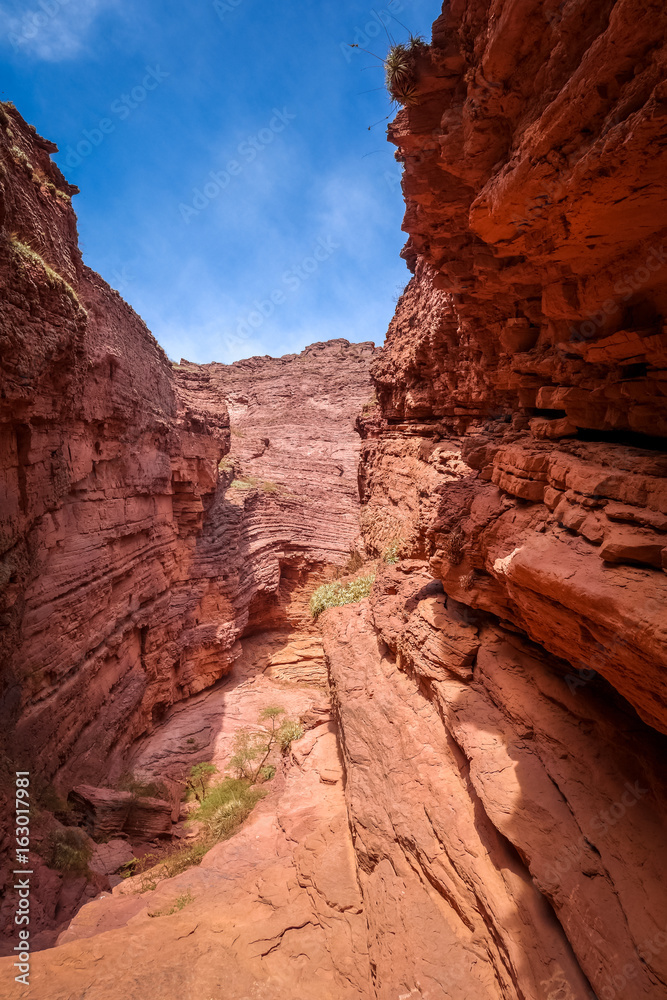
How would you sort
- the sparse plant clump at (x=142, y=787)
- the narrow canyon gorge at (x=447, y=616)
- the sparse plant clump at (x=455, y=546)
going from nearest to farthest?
1. the narrow canyon gorge at (x=447, y=616)
2. the sparse plant clump at (x=455, y=546)
3. the sparse plant clump at (x=142, y=787)

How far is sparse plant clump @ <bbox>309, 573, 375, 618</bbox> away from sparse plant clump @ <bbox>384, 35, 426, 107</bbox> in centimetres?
757

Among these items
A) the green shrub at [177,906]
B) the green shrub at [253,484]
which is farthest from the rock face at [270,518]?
the green shrub at [177,906]

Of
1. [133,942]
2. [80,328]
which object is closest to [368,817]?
[133,942]

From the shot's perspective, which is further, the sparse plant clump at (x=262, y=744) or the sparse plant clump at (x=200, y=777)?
the sparse plant clump at (x=200, y=777)

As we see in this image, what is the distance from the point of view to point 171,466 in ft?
43.7

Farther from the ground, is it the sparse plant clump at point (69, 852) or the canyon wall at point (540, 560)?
the canyon wall at point (540, 560)

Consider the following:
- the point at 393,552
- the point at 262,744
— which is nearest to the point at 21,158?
the point at 393,552

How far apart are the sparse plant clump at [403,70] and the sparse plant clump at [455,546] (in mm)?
3966

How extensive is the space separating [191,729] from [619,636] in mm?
11699

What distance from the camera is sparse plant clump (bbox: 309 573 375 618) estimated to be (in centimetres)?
927

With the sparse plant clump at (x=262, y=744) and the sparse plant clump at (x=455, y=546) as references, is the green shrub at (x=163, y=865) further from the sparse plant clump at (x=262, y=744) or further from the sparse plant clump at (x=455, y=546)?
the sparse plant clump at (x=455, y=546)

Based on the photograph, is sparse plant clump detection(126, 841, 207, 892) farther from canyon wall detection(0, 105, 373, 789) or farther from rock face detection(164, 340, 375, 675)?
rock face detection(164, 340, 375, 675)

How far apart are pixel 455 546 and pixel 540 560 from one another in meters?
1.71

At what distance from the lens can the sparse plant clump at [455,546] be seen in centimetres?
482
